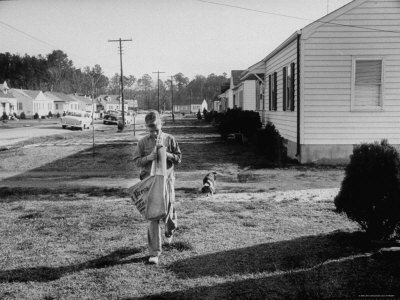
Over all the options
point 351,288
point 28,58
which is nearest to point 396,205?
point 351,288

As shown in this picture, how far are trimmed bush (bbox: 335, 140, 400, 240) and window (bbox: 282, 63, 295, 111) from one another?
30.0 ft

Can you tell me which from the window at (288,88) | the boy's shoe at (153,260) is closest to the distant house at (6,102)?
the window at (288,88)

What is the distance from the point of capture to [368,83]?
13.5 m

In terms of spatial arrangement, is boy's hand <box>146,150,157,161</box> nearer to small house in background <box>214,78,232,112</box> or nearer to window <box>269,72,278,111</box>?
window <box>269,72,278,111</box>

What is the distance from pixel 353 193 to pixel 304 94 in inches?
317

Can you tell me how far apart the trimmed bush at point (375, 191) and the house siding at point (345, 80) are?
7703 mm

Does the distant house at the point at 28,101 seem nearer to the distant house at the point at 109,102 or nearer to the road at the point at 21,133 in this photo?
the road at the point at 21,133

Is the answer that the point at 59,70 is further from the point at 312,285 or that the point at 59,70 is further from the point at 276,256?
the point at 312,285

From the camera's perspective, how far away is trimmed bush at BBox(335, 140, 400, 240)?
580cm

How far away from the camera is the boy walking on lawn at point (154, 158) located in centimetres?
544

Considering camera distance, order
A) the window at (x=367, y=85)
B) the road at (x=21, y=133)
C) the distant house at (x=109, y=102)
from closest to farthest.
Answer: the window at (x=367, y=85)
the road at (x=21, y=133)
the distant house at (x=109, y=102)

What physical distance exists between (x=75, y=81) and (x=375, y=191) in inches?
5573

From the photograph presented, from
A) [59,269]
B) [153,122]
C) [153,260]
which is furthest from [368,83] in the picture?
[59,269]

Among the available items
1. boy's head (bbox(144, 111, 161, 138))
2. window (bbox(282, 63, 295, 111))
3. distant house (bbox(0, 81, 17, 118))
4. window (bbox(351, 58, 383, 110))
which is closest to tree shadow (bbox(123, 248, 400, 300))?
boy's head (bbox(144, 111, 161, 138))
